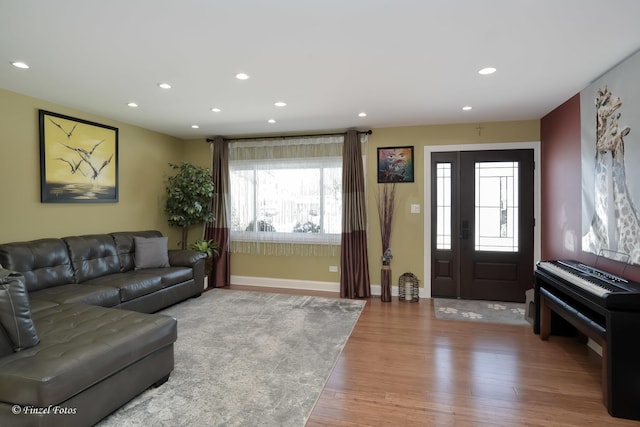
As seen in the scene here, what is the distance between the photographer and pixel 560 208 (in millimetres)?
3748

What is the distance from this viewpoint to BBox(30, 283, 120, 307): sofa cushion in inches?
118

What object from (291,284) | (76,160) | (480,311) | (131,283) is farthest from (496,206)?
(76,160)

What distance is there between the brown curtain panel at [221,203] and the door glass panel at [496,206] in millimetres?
3832

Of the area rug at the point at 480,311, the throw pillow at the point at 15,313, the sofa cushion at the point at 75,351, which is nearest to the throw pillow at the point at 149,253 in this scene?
the sofa cushion at the point at 75,351

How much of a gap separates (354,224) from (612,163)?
293 centimetres

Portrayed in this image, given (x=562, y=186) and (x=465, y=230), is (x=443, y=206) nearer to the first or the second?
(x=465, y=230)

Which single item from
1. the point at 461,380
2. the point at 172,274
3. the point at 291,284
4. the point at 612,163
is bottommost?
the point at 461,380

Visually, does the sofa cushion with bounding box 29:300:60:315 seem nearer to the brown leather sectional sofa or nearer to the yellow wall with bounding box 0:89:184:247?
the brown leather sectional sofa

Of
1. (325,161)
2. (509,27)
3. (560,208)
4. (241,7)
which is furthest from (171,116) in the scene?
(560,208)

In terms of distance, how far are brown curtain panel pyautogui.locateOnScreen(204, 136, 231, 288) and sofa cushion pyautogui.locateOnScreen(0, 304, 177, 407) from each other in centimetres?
278

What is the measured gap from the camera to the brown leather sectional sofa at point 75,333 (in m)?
1.65

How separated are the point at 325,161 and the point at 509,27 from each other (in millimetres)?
3173

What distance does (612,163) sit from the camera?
2.74 meters

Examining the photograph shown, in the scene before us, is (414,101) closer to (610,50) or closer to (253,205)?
(610,50)
